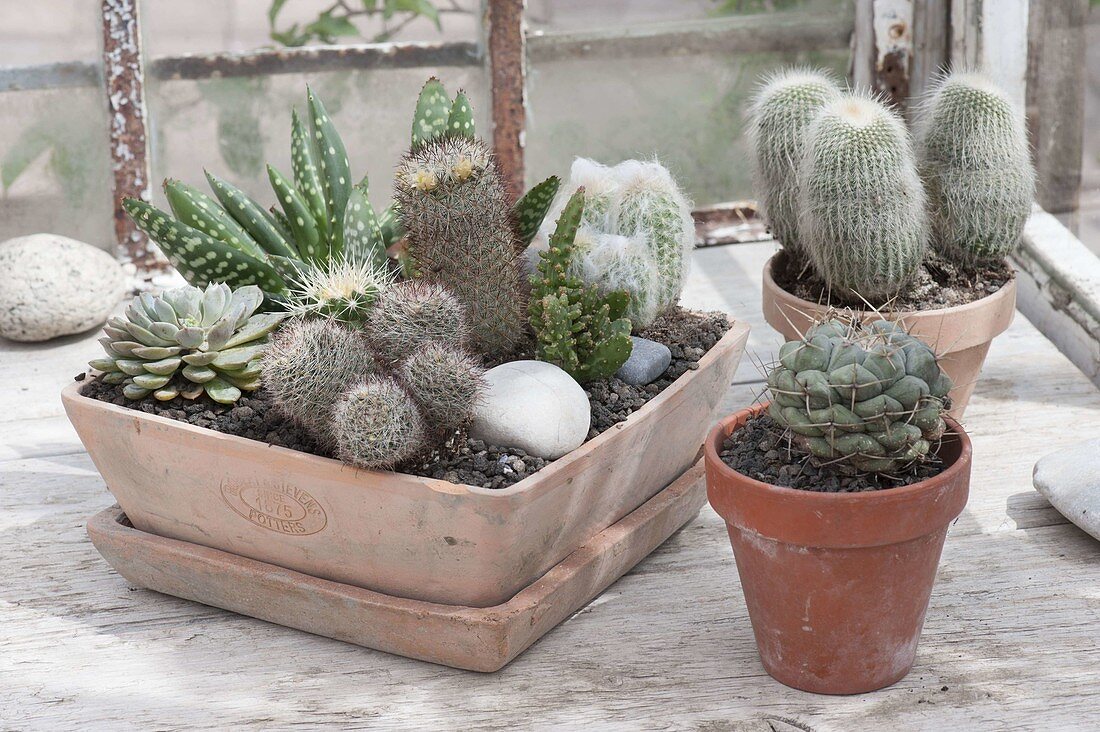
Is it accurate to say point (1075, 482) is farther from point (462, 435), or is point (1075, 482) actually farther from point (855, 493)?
point (462, 435)

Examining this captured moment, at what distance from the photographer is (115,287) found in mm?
2820

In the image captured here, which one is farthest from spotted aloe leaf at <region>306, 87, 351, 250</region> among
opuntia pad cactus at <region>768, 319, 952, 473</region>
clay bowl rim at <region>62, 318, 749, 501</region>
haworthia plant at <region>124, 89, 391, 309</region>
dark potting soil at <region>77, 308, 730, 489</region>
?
opuntia pad cactus at <region>768, 319, 952, 473</region>

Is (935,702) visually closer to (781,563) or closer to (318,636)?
(781,563)

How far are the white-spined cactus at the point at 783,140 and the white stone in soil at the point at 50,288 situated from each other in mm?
1498

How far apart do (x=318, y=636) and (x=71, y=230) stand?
5.97ft

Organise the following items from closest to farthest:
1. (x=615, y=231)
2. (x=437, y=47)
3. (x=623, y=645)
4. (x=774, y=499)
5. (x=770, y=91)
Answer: (x=774, y=499) → (x=623, y=645) → (x=615, y=231) → (x=770, y=91) → (x=437, y=47)

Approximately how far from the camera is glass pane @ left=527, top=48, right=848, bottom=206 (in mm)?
3201

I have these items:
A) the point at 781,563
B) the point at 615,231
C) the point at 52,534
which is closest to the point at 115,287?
the point at 52,534

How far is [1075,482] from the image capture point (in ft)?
6.34

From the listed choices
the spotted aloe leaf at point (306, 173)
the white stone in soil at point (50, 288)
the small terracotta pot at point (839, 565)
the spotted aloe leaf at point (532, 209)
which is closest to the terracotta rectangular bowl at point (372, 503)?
the small terracotta pot at point (839, 565)

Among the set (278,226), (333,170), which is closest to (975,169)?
(333,170)

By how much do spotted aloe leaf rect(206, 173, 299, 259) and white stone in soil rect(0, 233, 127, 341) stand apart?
2.91 feet

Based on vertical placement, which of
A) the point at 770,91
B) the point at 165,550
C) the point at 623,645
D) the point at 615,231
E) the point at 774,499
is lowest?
the point at 623,645

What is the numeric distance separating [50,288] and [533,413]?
151 cm
